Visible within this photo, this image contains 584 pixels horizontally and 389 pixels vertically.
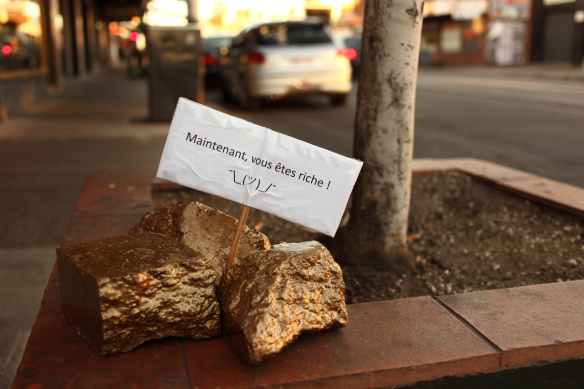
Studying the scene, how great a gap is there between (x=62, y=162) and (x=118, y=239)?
→ 470cm

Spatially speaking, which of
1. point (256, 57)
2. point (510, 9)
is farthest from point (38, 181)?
point (510, 9)

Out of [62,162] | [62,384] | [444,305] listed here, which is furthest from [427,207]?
[62,162]

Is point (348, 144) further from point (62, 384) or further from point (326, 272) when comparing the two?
point (62, 384)

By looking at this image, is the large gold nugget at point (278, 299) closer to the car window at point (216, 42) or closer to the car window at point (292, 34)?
the car window at point (292, 34)

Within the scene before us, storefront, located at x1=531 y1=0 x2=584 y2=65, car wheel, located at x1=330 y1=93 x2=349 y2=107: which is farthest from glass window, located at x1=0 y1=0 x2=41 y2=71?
storefront, located at x1=531 y1=0 x2=584 y2=65

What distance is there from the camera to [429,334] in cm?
225

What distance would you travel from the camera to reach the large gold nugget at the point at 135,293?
197 centimetres

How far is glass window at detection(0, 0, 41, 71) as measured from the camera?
1110cm

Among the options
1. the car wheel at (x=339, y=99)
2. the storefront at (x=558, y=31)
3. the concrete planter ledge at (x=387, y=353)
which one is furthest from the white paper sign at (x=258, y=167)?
the storefront at (x=558, y=31)

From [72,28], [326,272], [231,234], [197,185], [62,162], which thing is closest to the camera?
[326,272]

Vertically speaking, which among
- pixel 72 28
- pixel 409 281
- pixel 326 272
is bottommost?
pixel 409 281

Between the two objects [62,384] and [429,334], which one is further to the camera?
[429,334]

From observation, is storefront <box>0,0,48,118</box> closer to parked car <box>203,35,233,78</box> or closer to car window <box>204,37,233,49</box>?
parked car <box>203,35,233,78</box>

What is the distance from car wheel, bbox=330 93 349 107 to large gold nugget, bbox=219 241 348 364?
10.7 meters
